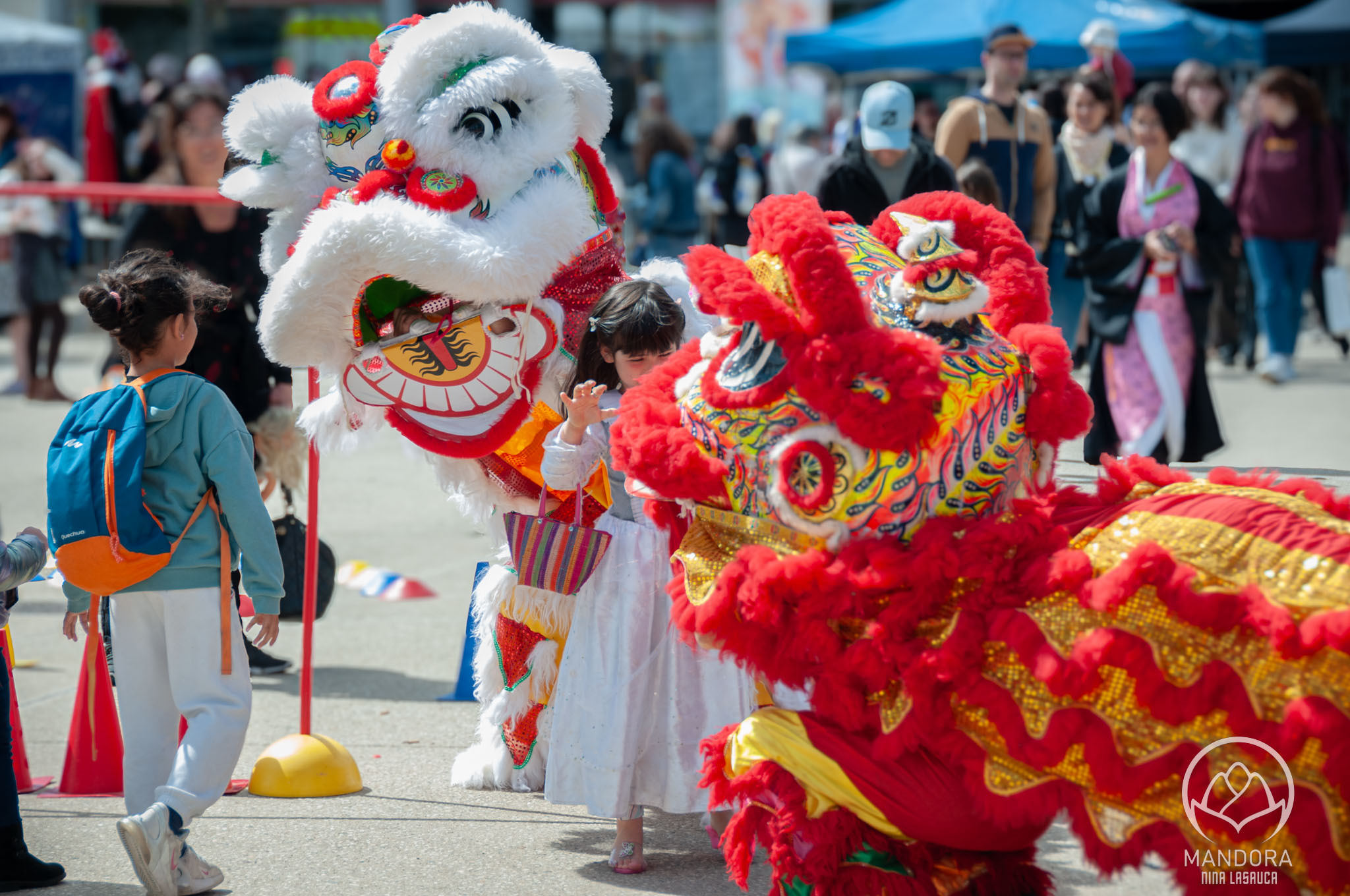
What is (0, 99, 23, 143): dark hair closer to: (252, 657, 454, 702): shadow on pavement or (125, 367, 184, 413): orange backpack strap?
(252, 657, 454, 702): shadow on pavement

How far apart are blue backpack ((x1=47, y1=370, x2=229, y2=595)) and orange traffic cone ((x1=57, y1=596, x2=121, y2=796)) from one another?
86cm

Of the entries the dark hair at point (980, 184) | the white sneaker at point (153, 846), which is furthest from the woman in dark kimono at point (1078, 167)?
the white sneaker at point (153, 846)

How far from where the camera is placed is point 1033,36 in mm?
12000

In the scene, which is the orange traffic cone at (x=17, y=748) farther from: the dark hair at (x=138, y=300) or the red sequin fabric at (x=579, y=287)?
the red sequin fabric at (x=579, y=287)

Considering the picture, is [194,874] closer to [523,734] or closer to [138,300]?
[523,734]

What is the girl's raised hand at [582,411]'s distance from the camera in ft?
11.3

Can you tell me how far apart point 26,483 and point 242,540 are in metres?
5.78

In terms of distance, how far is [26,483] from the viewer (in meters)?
8.52

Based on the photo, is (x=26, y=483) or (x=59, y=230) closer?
(x=26, y=483)

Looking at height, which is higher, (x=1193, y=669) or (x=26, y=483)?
(x=1193, y=669)

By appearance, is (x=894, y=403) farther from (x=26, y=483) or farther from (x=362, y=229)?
(x=26, y=483)

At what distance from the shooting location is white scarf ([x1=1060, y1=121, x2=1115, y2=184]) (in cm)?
812

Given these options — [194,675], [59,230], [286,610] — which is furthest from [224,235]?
[59,230]

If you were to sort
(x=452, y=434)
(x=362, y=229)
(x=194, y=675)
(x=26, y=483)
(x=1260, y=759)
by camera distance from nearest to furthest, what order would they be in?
(x=1260, y=759) → (x=194, y=675) → (x=362, y=229) → (x=452, y=434) → (x=26, y=483)
